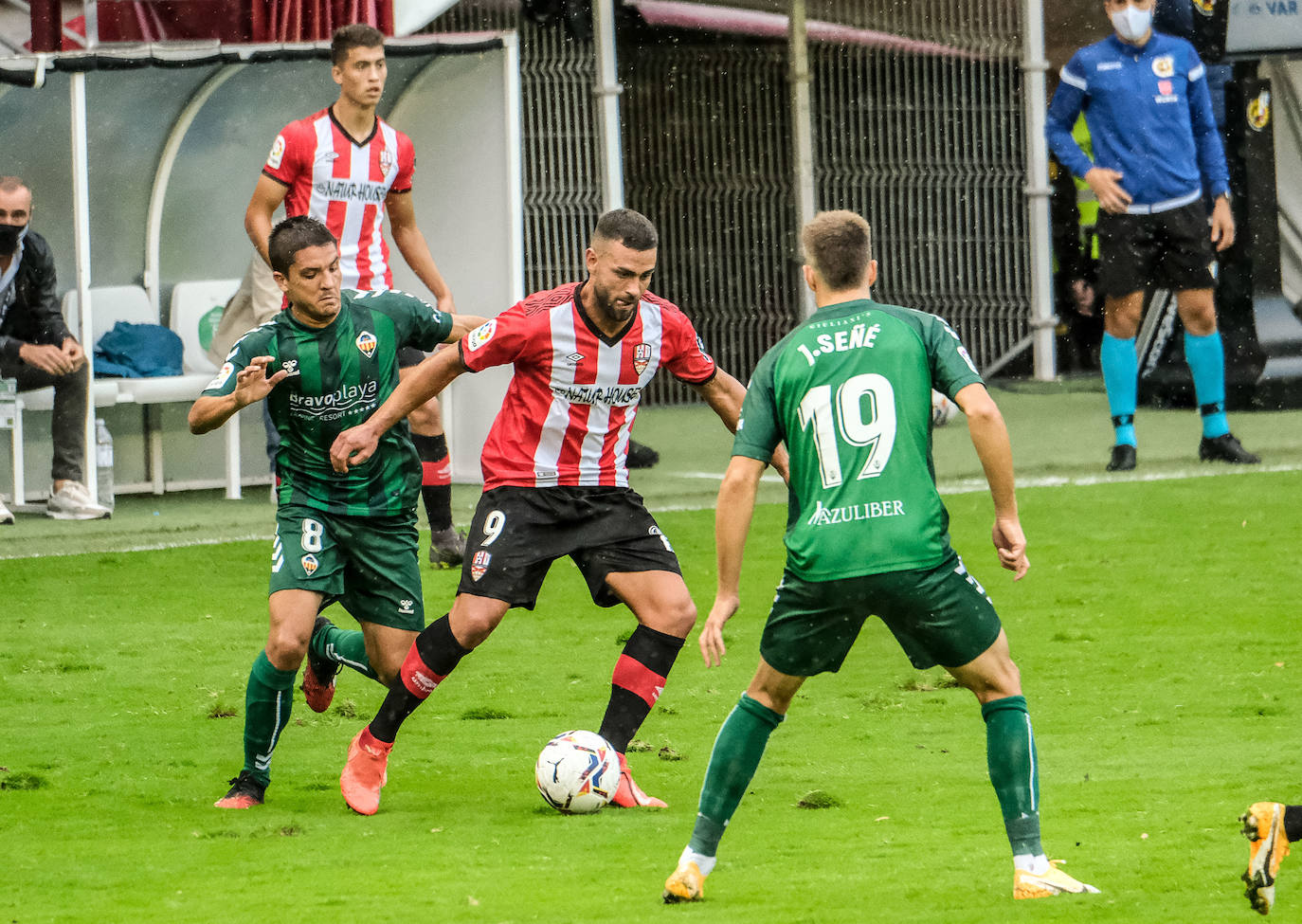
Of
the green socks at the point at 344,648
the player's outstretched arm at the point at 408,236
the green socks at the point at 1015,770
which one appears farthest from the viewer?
the player's outstretched arm at the point at 408,236

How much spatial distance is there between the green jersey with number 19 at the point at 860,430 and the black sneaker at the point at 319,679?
2.18 meters

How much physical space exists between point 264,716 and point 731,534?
1.74 meters

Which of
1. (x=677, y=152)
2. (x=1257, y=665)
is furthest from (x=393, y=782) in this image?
(x=677, y=152)

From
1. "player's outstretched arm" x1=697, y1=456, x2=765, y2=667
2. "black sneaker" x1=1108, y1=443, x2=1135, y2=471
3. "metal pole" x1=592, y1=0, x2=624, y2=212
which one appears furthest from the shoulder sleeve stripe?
"player's outstretched arm" x1=697, y1=456, x2=765, y2=667

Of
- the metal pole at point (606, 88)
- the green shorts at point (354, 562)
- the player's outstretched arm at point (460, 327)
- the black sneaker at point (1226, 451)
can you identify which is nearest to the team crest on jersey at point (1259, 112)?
the black sneaker at point (1226, 451)

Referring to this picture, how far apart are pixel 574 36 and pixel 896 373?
10.0 metres

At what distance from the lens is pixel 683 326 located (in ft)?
19.0

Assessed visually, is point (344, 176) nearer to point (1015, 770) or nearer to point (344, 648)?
point (344, 648)

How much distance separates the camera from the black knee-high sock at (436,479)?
8883mm

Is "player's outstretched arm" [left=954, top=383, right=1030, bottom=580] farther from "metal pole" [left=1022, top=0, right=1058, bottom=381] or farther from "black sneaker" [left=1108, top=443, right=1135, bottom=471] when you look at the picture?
"metal pole" [left=1022, top=0, right=1058, bottom=381]

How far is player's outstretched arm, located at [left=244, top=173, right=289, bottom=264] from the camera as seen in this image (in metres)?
8.42

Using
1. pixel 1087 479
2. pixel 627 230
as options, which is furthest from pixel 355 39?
pixel 1087 479

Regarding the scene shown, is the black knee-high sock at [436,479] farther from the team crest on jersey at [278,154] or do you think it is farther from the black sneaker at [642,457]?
the black sneaker at [642,457]

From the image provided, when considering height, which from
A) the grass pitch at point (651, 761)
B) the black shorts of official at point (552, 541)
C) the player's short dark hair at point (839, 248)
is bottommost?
the grass pitch at point (651, 761)
